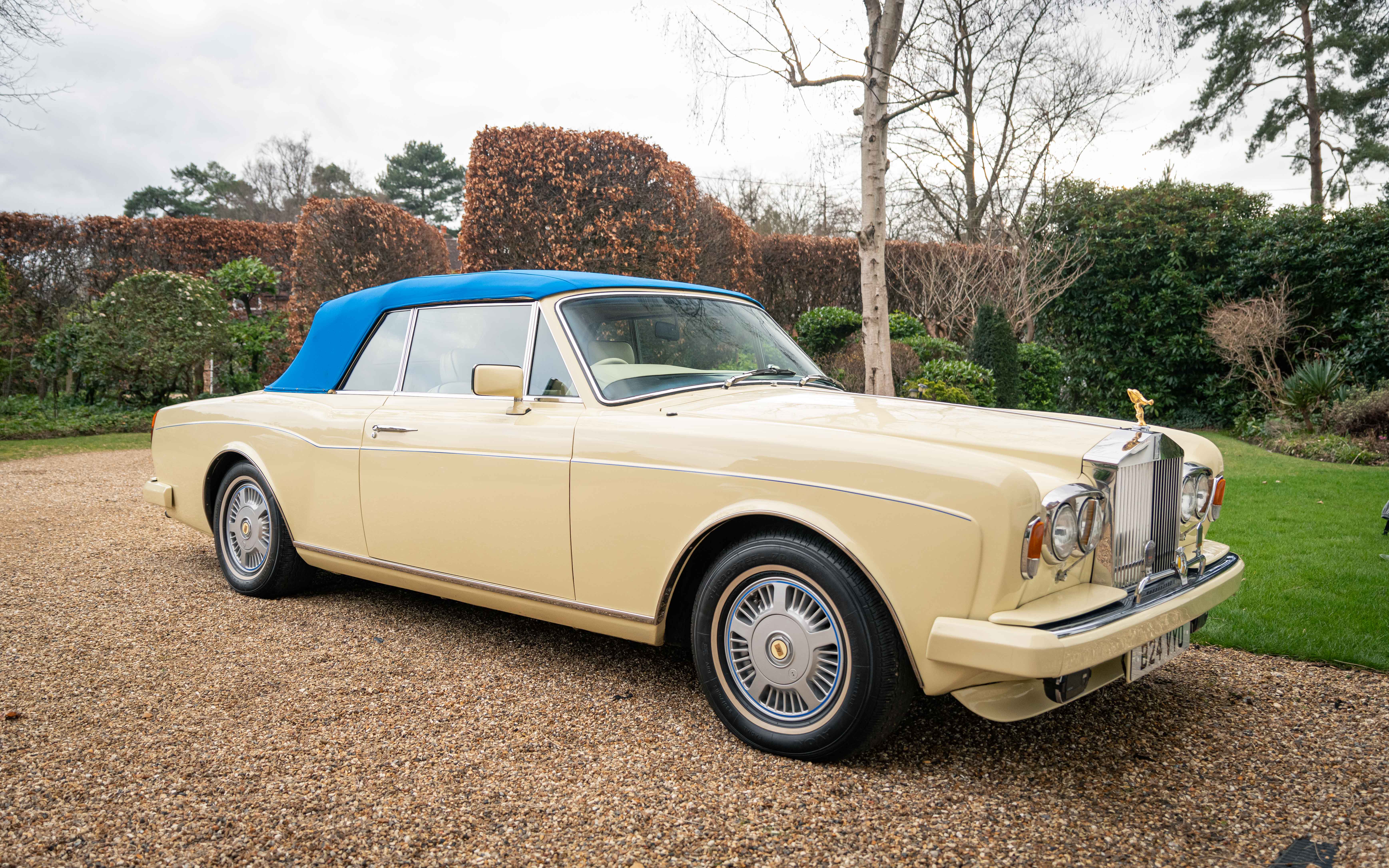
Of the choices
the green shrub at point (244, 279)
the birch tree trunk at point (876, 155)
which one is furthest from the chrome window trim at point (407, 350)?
the green shrub at point (244, 279)

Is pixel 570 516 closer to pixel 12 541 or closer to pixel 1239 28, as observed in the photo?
pixel 12 541

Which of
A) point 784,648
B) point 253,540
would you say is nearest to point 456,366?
point 253,540

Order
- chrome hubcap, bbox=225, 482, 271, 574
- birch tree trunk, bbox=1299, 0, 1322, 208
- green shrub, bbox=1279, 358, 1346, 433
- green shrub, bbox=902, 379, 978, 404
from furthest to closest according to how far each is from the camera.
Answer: birch tree trunk, bbox=1299, 0, 1322, 208 → green shrub, bbox=1279, 358, 1346, 433 → green shrub, bbox=902, 379, 978, 404 → chrome hubcap, bbox=225, 482, 271, 574

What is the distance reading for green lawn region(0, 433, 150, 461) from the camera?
1034 cm

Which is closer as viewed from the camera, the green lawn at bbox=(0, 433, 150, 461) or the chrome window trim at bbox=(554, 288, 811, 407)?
the chrome window trim at bbox=(554, 288, 811, 407)

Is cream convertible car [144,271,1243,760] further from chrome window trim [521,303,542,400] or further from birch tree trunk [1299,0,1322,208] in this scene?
birch tree trunk [1299,0,1322,208]

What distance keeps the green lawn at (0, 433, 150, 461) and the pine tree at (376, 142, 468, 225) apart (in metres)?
31.8

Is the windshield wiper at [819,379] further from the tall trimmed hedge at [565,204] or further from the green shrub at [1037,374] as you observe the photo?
the green shrub at [1037,374]

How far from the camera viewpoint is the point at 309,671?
11.6 feet

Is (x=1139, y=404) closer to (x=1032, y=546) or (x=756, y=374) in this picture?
(x=1032, y=546)

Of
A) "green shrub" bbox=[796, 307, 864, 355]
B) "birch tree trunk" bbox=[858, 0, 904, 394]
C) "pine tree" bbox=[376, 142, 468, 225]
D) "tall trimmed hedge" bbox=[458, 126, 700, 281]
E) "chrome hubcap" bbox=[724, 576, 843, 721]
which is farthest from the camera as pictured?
"pine tree" bbox=[376, 142, 468, 225]

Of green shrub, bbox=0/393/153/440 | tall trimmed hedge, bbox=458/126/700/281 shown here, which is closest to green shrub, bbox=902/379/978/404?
tall trimmed hedge, bbox=458/126/700/281

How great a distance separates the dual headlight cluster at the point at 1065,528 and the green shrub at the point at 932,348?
365 inches

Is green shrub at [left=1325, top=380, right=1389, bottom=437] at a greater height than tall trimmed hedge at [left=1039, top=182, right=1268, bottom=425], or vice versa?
tall trimmed hedge at [left=1039, top=182, right=1268, bottom=425]
